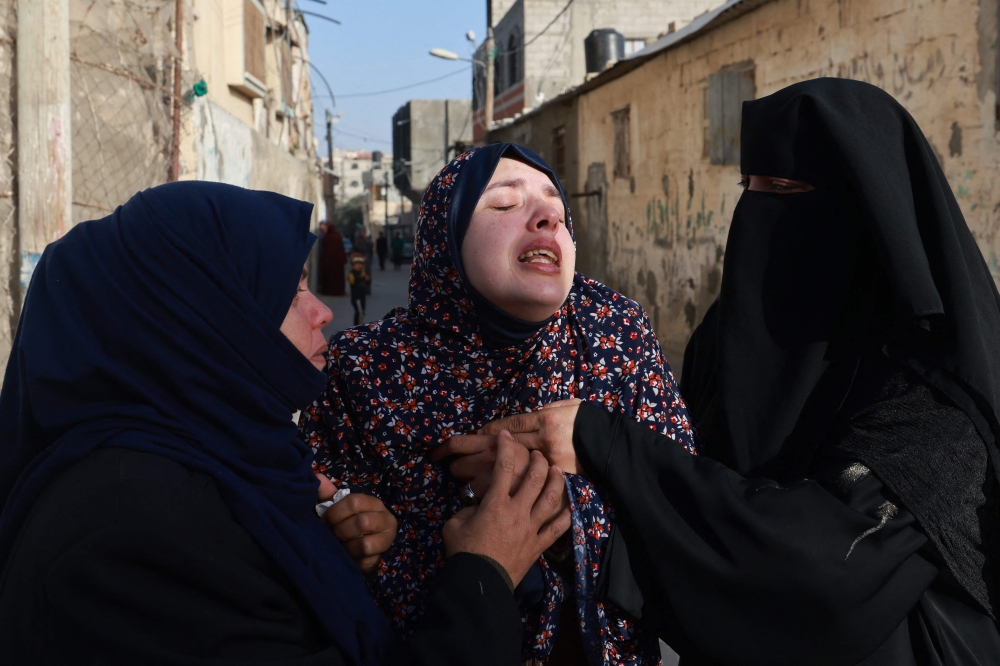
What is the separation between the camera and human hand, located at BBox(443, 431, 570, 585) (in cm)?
144

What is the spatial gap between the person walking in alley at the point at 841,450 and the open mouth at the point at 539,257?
0.31 metres

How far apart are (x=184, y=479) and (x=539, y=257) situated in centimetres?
81

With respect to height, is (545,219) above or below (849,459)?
above

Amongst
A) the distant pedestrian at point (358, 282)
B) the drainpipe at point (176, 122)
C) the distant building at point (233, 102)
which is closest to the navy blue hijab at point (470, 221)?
the drainpipe at point (176, 122)

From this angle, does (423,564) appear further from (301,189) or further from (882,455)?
(301,189)

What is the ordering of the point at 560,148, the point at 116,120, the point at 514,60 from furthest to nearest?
the point at 514,60 → the point at 560,148 → the point at 116,120

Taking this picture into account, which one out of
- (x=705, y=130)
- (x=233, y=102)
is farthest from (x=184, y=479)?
(x=233, y=102)

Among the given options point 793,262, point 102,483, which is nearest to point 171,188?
point 102,483

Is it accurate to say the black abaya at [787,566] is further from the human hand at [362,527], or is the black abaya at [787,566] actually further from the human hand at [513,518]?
the human hand at [362,527]

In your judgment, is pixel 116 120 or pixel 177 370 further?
pixel 116 120

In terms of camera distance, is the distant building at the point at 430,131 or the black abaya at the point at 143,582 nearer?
the black abaya at the point at 143,582

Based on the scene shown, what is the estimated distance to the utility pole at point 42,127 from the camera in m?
3.68

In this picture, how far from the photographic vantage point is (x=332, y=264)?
681 inches

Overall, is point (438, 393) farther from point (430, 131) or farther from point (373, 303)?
point (430, 131)
